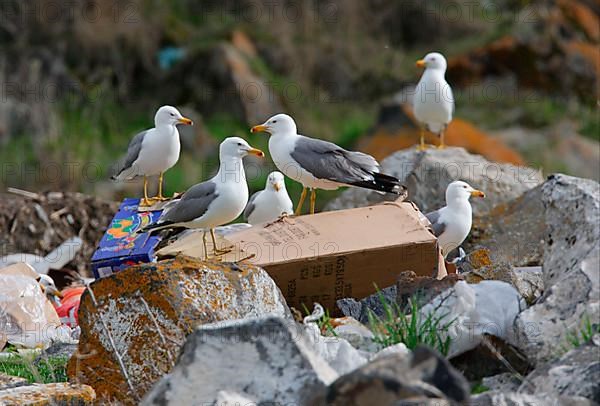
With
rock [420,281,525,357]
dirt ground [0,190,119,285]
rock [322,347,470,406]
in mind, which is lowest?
dirt ground [0,190,119,285]

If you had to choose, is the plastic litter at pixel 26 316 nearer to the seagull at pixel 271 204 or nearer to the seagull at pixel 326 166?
the seagull at pixel 271 204

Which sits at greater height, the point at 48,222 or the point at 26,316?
the point at 26,316

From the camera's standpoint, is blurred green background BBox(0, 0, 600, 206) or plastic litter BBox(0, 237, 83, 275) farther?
blurred green background BBox(0, 0, 600, 206)

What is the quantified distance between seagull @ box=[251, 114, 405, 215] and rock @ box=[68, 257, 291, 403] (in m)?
1.59

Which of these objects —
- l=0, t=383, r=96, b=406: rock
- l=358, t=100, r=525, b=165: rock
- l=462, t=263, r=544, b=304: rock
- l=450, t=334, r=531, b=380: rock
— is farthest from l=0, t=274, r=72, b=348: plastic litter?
l=358, t=100, r=525, b=165: rock

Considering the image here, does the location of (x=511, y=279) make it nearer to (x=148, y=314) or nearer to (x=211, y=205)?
(x=211, y=205)

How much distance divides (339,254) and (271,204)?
1.62 metres

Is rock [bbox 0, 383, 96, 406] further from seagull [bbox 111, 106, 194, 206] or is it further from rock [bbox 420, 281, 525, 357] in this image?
seagull [bbox 111, 106, 194, 206]

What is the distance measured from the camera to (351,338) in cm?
485

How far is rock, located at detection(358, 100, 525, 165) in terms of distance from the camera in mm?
12023

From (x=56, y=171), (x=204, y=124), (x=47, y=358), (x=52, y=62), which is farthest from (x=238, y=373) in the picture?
(x=52, y=62)

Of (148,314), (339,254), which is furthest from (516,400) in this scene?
(339,254)

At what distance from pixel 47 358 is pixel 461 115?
423 inches

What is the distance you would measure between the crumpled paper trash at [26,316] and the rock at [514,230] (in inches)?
100
